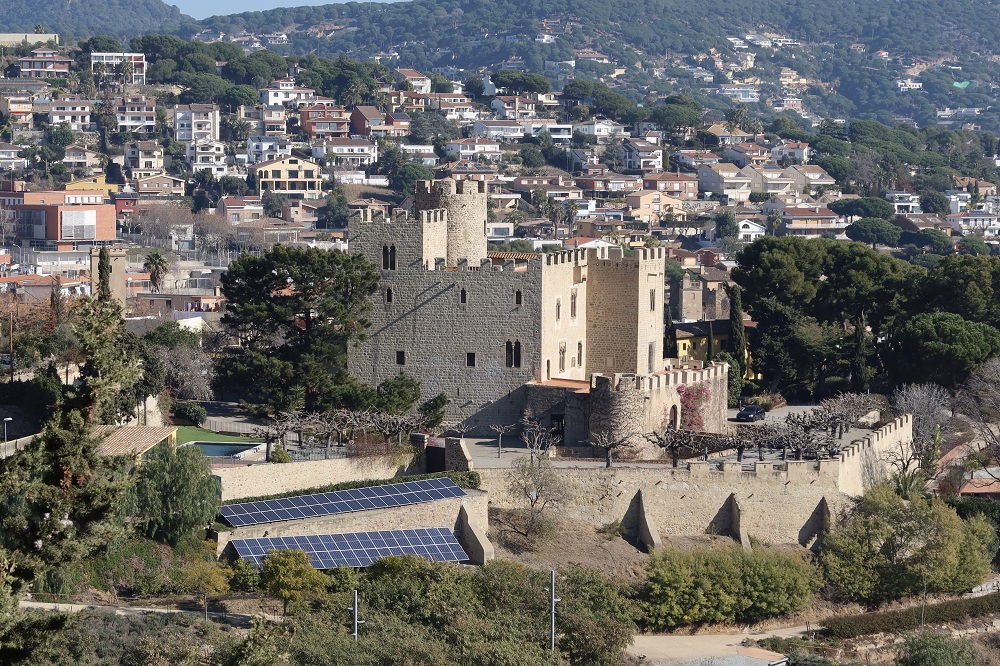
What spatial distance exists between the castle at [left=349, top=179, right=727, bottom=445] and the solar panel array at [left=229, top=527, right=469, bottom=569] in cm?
533

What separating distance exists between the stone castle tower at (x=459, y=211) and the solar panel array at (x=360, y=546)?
28.4 feet

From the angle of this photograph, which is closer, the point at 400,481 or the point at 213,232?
the point at 400,481

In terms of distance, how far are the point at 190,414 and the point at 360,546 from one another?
807 centimetres

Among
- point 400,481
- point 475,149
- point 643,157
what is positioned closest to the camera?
point 400,481

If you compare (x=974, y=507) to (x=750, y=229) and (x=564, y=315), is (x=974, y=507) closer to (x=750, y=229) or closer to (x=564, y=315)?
(x=564, y=315)

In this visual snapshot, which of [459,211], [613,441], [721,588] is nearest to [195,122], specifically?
[459,211]

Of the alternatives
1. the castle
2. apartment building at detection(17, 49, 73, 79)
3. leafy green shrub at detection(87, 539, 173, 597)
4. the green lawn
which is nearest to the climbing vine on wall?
the castle

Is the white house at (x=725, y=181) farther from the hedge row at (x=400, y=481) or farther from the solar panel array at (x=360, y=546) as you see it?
the solar panel array at (x=360, y=546)

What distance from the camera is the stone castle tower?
4475 centimetres

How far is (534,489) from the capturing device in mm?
39344

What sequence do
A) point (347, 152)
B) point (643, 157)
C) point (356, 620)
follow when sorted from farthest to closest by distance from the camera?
point (643, 157) < point (347, 152) < point (356, 620)

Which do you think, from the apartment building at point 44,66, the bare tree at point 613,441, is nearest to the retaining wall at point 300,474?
the bare tree at point 613,441

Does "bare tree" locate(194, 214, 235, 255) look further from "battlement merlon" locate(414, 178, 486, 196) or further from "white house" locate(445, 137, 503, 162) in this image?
"battlement merlon" locate(414, 178, 486, 196)

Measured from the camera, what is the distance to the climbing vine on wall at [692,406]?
142 feet
